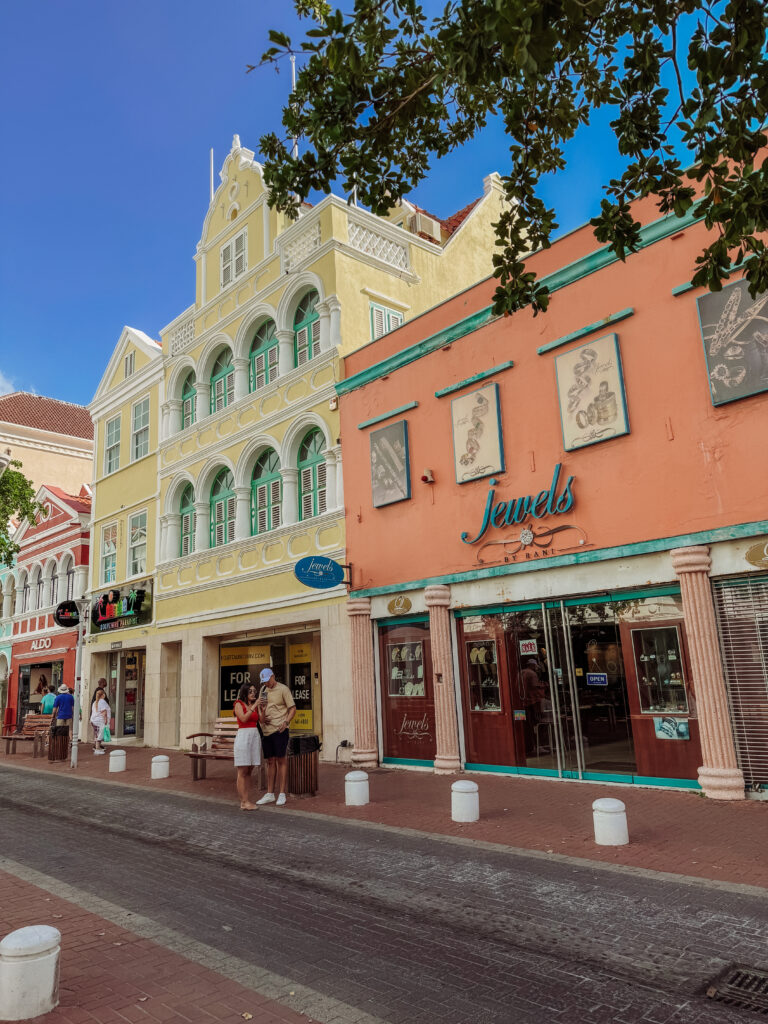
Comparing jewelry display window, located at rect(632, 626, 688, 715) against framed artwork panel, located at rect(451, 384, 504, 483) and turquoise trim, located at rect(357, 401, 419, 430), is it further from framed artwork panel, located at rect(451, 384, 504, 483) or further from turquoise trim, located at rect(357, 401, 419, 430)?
turquoise trim, located at rect(357, 401, 419, 430)

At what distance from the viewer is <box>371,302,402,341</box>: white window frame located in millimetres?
17500

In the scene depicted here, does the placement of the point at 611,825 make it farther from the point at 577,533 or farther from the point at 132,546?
the point at 132,546

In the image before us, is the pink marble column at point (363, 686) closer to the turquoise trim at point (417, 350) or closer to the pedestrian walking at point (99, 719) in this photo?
the turquoise trim at point (417, 350)

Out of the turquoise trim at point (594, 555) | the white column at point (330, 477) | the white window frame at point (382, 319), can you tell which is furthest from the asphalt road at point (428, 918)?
the white window frame at point (382, 319)

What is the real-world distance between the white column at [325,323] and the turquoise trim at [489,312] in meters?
1.34

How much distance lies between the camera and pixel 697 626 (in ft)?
31.9

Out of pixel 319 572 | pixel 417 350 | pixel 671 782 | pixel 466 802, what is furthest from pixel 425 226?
pixel 466 802

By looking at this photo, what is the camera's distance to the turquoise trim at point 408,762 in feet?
43.8

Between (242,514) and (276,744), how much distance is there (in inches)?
360

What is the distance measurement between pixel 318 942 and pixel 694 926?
2.55m

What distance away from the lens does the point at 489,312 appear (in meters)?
12.9

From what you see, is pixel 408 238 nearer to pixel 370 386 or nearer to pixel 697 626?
pixel 370 386

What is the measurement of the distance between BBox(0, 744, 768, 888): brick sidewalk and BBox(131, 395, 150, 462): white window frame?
507 inches

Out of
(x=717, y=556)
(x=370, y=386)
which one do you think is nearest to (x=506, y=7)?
(x=717, y=556)
